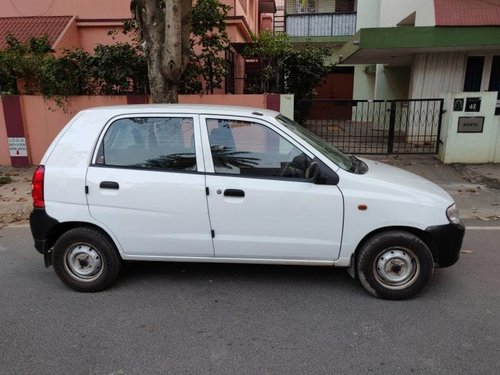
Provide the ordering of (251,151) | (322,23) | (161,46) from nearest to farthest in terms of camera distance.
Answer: (251,151) < (161,46) < (322,23)

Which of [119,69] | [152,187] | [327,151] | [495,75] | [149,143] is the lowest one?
[152,187]

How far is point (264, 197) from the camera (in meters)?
3.74

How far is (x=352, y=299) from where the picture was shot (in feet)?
12.6

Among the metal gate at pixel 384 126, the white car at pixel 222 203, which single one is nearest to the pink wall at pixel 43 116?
the metal gate at pixel 384 126

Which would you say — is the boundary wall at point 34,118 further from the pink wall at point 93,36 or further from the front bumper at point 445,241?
the front bumper at point 445,241

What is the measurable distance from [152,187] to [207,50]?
23.1ft

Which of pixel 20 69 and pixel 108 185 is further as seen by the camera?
pixel 20 69

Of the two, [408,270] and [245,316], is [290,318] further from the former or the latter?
[408,270]

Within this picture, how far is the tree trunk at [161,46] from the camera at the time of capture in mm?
6805

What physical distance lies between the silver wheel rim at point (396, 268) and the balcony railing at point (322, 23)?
19.7m

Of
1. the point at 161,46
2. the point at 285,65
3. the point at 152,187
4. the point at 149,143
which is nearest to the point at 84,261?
the point at 152,187

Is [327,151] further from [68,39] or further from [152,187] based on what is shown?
[68,39]

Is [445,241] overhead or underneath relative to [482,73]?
underneath

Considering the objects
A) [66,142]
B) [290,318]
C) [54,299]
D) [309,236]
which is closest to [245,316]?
[290,318]
